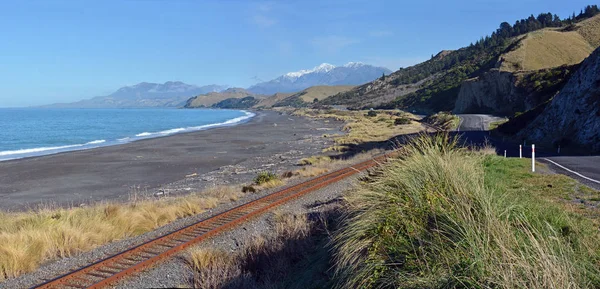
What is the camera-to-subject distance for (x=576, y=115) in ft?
87.8

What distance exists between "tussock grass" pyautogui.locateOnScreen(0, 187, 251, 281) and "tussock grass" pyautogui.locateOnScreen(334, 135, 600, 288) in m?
5.88

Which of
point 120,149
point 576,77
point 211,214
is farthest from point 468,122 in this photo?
point 211,214

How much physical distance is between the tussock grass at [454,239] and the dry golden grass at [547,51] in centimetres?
6832

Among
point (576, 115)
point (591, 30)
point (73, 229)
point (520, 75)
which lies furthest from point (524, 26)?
point (73, 229)

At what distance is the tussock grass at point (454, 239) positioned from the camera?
12.3 feet

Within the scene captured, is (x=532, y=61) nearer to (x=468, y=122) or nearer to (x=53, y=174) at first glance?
(x=468, y=122)

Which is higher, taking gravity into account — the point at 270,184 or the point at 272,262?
the point at 272,262

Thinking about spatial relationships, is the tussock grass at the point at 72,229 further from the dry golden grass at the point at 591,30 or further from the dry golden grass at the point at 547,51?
the dry golden grass at the point at 591,30

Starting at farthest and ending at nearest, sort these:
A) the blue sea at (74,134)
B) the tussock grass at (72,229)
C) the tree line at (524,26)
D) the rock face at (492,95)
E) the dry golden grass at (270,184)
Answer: the tree line at (524,26) < the rock face at (492,95) < the blue sea at (74,134) < the dry golden grass at (270,184) < the tussock grass at (72,229)

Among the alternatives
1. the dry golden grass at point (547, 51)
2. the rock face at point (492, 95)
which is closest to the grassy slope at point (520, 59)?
the dry golden grass at point (547, 51)

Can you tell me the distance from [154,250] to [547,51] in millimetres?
76310

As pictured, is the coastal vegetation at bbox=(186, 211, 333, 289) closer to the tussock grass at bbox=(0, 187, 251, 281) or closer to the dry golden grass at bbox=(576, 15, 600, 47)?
the tussock grass at bbox=(0, 187, 251, 281)

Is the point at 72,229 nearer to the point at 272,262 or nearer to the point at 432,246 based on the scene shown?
the point at 272,262

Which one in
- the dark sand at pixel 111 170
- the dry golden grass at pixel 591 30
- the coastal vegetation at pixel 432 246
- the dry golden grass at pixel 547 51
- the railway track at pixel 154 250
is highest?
the dry golden grass at pixel 591 30
